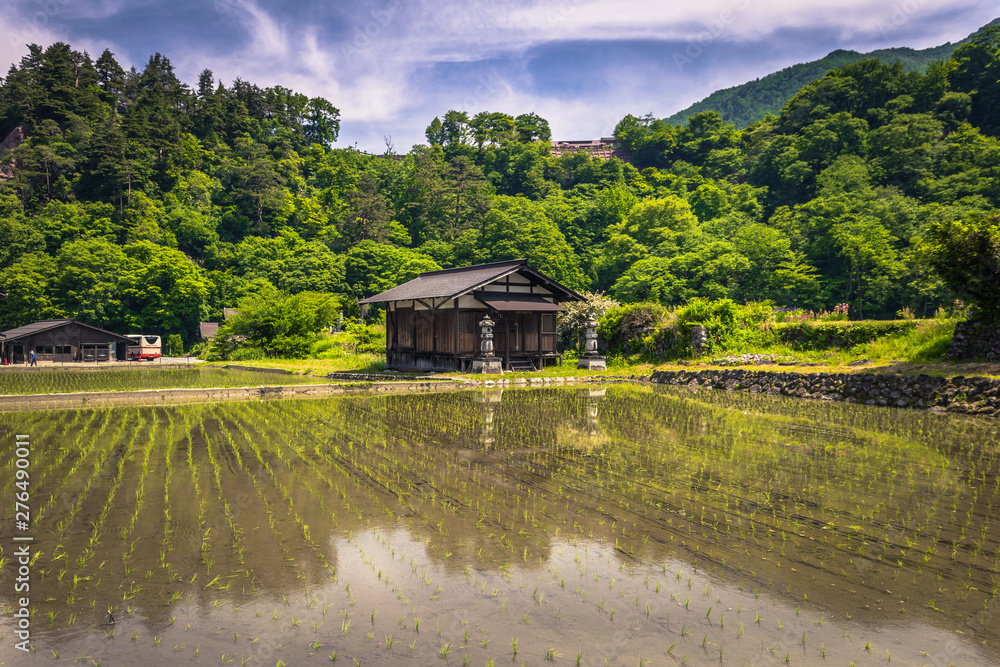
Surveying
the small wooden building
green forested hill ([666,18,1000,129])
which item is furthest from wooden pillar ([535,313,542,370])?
green forested hill ([666,18,1000,129])

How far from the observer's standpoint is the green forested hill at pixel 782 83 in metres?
114

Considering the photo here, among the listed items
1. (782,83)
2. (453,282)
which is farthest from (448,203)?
(782,83)

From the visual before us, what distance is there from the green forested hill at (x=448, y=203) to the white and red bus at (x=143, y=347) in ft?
12.4

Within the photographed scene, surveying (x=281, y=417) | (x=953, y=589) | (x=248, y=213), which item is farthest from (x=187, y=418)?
(x=248, y=213)

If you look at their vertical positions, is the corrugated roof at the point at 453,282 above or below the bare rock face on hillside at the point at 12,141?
below

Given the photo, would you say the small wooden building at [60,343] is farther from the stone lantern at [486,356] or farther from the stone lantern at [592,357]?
the stone lantern at [592,357]

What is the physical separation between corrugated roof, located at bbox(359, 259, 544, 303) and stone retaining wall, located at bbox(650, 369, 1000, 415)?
381 inches

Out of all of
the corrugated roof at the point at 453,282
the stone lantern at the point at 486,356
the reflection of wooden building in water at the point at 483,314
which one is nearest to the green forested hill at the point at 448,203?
the corrugated roof at the point at 453,282

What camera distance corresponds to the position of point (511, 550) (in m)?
5.40

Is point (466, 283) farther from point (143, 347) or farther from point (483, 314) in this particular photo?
point (143, 347)

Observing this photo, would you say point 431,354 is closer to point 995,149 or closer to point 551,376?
point 551,376

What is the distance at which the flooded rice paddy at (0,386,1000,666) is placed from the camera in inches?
152

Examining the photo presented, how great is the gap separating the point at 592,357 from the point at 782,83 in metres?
128

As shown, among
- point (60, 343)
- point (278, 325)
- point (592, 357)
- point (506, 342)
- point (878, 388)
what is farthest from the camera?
point (60, 343)
